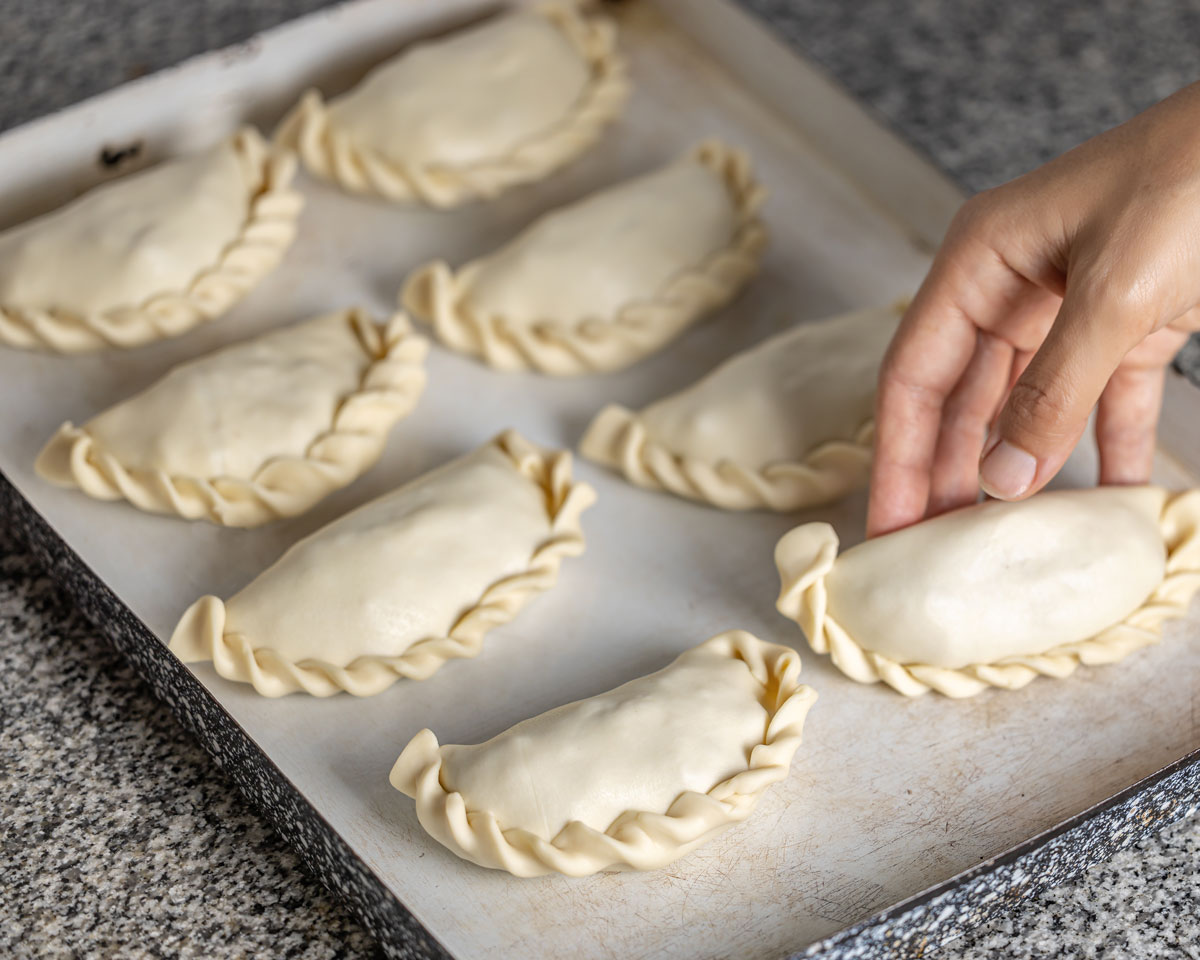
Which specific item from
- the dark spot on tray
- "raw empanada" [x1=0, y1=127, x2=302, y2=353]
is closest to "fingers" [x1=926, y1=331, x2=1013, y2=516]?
"raw empanada" [x1=0, y1=127, x2=302, y2=353]

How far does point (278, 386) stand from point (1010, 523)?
1031mm

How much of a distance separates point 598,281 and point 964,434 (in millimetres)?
635

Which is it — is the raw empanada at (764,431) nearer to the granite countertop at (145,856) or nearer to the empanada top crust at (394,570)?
the empanada top crust at (394,570)

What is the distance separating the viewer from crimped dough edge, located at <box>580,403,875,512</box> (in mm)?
1813

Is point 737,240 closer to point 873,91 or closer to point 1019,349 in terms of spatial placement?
point 1019,349

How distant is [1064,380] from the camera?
136 cm

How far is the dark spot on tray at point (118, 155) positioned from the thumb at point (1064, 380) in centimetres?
156

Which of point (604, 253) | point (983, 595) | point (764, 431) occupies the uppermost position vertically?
point (604, 253)

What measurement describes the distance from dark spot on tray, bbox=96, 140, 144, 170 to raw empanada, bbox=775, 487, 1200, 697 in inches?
52.9

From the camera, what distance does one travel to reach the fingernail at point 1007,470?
1.43 m

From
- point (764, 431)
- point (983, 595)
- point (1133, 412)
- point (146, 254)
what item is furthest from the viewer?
point (146, 254)

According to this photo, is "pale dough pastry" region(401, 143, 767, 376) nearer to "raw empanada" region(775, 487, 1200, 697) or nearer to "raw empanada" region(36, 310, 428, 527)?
"raw empanada" region(36, 310, 428, 527)

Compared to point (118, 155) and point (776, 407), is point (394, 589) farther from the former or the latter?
point (118, 155)

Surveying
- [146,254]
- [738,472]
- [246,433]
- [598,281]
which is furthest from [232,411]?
[738,472]
